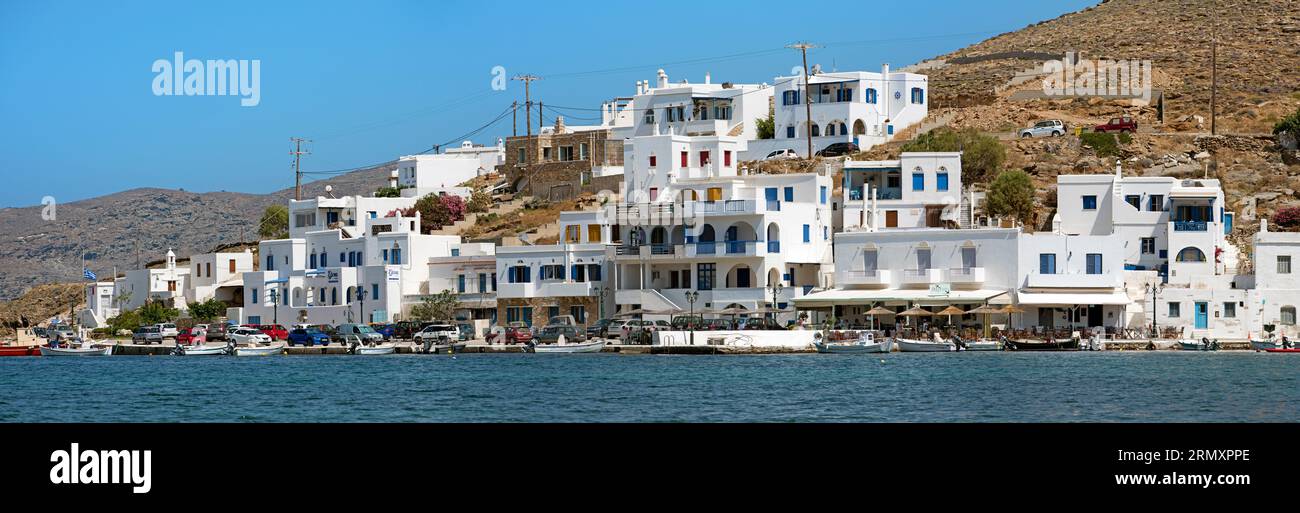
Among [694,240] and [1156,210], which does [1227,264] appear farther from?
[694,240]

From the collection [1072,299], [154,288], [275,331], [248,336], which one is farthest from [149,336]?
[1072,299]

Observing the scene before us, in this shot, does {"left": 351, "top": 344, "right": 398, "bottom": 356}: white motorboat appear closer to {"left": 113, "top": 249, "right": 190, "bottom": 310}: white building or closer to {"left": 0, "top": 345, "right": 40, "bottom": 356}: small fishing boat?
{"left": 0, "top": 345, "right": 40, "bottom": 356}: small fishing boat

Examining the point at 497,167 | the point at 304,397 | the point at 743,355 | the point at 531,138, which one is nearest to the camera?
the point at 304,397

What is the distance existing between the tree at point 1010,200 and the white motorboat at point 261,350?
33.1 meters

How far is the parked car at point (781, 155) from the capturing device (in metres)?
87.8

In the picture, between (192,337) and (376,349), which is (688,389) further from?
(192,337)

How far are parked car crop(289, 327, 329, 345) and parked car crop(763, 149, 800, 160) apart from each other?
1042 inches

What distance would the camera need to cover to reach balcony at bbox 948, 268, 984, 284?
215 ft

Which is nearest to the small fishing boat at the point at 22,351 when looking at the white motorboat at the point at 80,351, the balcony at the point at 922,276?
the white motorboat at the point at 80,351

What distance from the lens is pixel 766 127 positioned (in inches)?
3679

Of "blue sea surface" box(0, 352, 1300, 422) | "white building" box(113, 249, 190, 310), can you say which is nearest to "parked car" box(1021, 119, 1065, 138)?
"blue sea surface" box(0, 352, 1300, 422)
